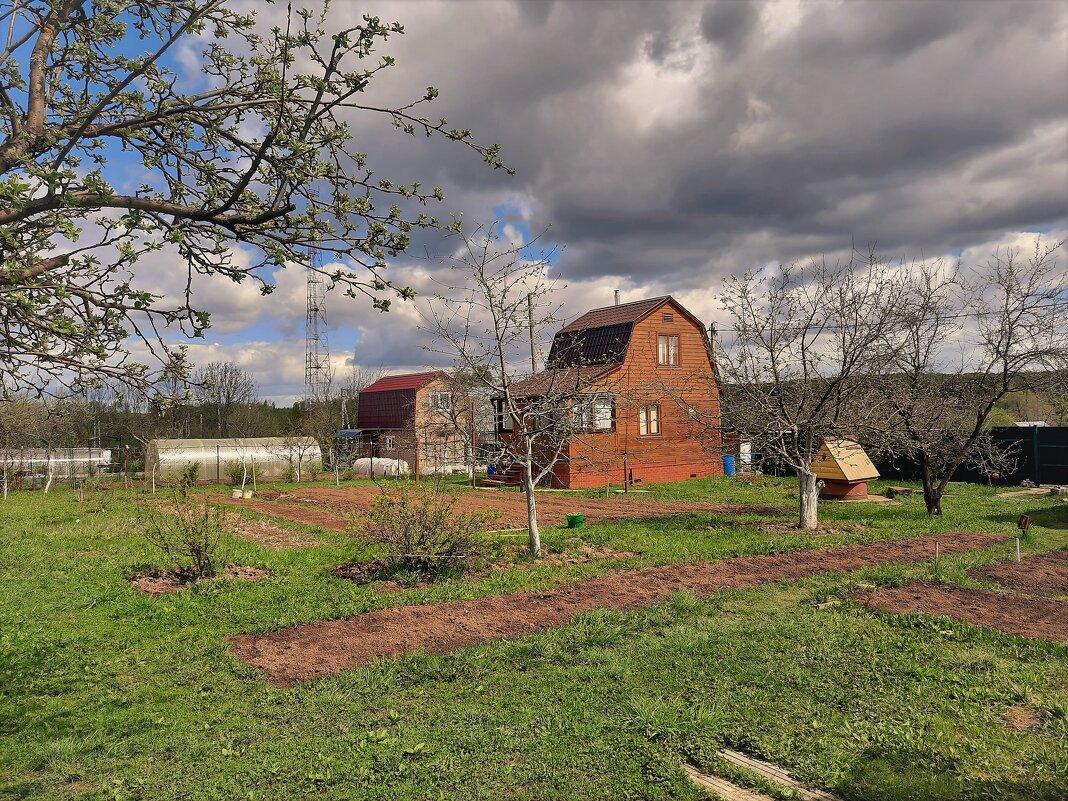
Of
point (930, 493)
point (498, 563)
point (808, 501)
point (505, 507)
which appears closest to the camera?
point (498, 563)

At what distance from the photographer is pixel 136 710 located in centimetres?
559

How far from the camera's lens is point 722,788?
4.09 metres

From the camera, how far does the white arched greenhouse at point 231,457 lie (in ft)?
103

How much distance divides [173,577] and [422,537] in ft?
13.0

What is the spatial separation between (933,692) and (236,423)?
4154 centimetres

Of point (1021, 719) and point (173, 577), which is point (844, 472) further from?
point (173, 577)

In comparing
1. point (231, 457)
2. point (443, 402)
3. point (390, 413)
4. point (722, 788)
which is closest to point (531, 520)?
point (722, 788)

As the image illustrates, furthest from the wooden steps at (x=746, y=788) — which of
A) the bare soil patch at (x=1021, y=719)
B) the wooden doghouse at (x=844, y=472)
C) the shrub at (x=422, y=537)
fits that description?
the wooden doghouse at (x=844, y=472)

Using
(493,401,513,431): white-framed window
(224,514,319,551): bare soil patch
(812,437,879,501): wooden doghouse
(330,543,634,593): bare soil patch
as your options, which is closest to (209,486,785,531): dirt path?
(224,514,319,551): bare soil patch

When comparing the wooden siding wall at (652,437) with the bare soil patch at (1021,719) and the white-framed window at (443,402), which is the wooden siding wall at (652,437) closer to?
the white-framed window at (443,402)

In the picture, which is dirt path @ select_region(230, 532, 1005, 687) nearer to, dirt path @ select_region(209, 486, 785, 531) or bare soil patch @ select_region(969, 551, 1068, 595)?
bare soil patch @ select_region(969, 551, 1068, 595)

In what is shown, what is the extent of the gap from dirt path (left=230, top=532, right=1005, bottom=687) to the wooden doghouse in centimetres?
915

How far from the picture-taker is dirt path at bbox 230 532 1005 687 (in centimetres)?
683

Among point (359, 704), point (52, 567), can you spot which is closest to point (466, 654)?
point (359, 704)
